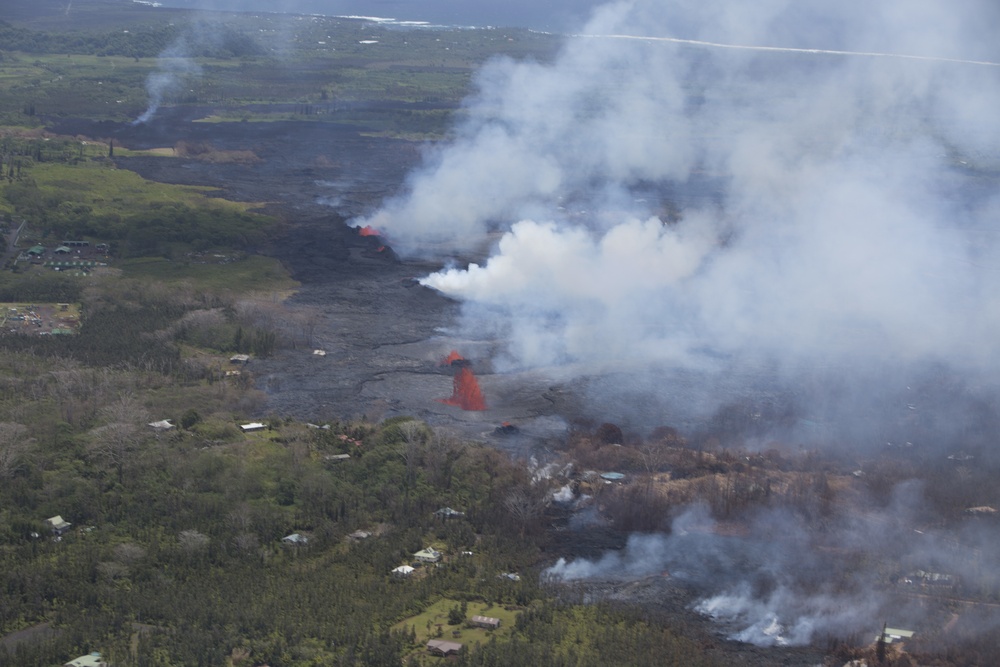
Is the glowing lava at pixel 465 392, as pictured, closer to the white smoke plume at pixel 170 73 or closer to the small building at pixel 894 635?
the small building at pixel 894 635

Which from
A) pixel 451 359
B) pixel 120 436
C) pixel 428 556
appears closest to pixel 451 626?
pixel 428 556

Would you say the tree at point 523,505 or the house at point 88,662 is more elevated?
the tree at point 523,505

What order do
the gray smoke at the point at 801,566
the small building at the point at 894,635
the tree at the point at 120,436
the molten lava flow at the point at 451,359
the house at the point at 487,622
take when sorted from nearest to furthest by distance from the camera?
1. the small building at the point at 894,635
2. the house at the point at 487,622
3. the gray smoke at the point at 801,566
4. the tree at the point at 120,436
5. the molten lava flow at the point at 451,359

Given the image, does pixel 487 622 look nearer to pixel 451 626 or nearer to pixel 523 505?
pixel 451 626

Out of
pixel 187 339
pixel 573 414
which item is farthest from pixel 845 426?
pixel 187 339

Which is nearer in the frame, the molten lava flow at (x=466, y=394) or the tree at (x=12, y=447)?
the tree at (x=12, y=447)

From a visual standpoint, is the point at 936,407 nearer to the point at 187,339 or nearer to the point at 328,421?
the point at 328,421

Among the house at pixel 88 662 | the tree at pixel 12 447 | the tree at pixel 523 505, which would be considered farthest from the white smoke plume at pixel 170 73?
the house at pixel 88 662
